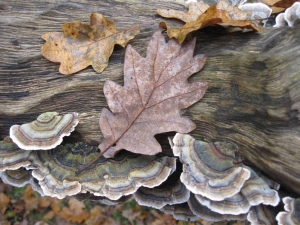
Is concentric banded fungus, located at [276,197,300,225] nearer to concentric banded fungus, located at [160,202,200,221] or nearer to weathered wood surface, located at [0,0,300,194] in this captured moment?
weathered wood surface, located at [0,0,300,194]

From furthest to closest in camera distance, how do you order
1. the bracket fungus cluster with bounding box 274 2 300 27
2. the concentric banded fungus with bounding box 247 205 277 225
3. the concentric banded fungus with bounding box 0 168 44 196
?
the concentric banded fungus with bounding box 0 168 44 196 → the bracket fungus cluster with bounding box 274 2 300 27 → the concentric banded fungus with bounding box 247 205 277 225

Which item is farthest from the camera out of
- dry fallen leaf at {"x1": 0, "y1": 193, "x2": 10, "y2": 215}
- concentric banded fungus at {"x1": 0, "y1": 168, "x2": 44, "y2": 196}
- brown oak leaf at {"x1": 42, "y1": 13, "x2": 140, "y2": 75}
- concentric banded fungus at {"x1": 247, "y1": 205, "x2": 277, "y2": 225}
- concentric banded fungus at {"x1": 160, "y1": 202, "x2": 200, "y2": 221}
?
dry fallen leaf at {"x1": 0, "y1": 193, "x2": 10, "y2": 215}

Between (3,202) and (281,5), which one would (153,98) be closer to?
(281,5)

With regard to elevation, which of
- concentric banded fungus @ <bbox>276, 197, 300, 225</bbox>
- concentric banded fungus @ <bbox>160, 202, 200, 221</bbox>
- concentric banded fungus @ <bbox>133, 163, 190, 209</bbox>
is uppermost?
concentric banded fungus @ <bbox>276, 197, 300, 225</bbox>

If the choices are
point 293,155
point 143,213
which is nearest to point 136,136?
point 293,155

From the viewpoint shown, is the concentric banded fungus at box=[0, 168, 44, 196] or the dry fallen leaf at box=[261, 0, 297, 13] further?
the dry fallen leaf at box=[261, 0, 297, 13]

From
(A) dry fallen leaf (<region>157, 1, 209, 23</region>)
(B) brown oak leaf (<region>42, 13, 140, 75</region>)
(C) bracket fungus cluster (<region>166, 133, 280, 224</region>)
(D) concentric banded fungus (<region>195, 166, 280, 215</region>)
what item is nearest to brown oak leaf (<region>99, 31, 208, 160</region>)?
(C) bracket fungus cluster (<region>166, 133, 280, 224</region>)

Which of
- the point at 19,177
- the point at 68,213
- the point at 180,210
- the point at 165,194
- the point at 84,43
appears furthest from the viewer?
the point at 68,213

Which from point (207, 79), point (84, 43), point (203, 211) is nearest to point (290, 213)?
point (203, 211)
